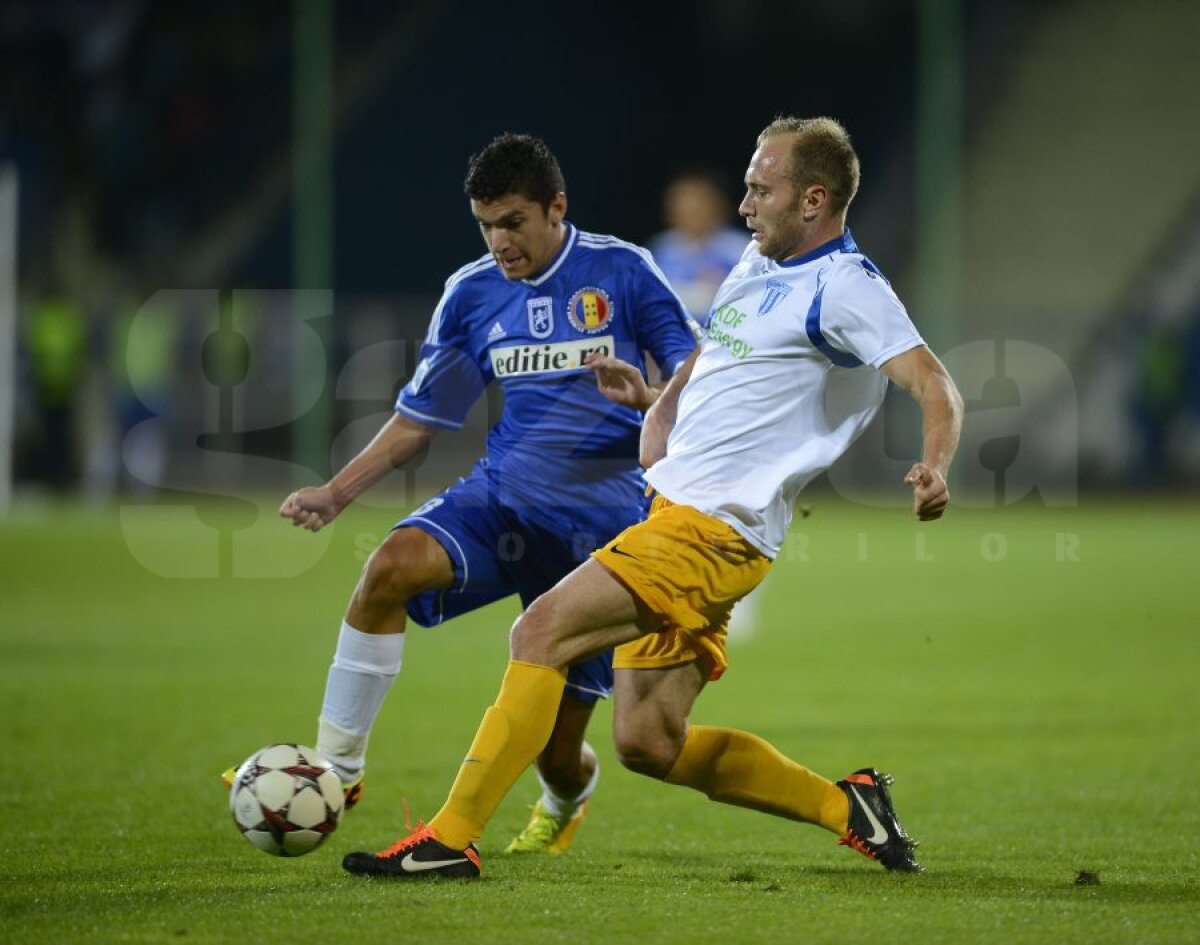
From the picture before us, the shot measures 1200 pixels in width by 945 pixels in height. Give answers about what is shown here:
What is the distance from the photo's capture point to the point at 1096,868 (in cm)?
527

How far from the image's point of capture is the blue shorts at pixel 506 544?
562 cm

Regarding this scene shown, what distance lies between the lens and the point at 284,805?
16.6 feet

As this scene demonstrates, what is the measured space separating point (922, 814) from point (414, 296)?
2081 cm

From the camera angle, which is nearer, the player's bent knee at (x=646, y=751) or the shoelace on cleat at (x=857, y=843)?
the player's bent knee at (x=646, y=751)

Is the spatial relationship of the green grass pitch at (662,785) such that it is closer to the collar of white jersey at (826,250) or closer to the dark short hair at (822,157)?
the collar of white jersey at (826,250)

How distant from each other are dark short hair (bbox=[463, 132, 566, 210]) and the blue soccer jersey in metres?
0.30

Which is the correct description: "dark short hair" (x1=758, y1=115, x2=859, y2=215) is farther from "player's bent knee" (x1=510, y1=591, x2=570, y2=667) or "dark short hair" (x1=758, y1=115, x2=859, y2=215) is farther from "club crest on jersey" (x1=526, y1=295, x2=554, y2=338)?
"player's bent knee" (x1=510, y1=591, x2=570, y2=667)

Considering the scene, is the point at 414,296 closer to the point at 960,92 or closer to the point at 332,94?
the point at 332,94

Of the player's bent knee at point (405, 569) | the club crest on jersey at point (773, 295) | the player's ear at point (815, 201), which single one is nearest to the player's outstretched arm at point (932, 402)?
the club crest on jersey at point (773, 295)

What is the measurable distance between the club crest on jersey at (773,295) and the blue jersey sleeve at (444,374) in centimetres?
127

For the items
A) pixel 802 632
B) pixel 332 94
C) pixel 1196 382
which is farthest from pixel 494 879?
pixel 332 94

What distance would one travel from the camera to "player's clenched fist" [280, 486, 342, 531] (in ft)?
18.6

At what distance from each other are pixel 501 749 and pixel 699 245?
5.95 m

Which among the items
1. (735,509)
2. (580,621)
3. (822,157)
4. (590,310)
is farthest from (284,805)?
(822,157)
